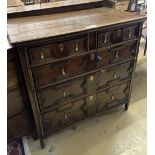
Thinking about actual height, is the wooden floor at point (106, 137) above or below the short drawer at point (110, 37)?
below

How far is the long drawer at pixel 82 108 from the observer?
1.33 metres

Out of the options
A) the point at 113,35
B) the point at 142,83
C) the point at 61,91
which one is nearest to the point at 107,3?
the point at 113,35

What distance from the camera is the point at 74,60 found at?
3.75 ft

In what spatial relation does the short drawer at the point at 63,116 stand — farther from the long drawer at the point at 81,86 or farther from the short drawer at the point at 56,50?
the short drawer at the point at 56,50

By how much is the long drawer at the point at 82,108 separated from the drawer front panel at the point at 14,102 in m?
0.19

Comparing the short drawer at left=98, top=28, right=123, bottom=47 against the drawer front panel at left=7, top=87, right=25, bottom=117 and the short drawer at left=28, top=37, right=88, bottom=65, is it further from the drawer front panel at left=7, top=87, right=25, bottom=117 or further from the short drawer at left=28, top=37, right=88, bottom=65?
the drawer front panel at left=7, top=87, right=25, bottom=117

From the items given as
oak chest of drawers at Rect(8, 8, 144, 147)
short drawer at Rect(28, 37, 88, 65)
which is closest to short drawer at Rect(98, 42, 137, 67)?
oak chest of drawers at Rect(8, 8, 144, 147)

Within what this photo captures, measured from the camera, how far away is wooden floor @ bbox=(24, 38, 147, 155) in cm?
143

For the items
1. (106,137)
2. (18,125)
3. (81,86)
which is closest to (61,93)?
(81,86)

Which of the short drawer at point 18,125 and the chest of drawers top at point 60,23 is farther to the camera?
the short drawer at point 18,125

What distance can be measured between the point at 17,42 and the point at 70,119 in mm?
791

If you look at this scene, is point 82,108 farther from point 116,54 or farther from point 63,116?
point 116,54

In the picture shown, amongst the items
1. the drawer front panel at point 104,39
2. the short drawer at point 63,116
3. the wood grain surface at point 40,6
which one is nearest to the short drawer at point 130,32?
the drawer front panel at point 104,39
